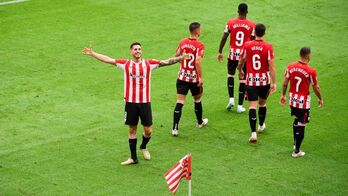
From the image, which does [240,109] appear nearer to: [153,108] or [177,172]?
[153,108]

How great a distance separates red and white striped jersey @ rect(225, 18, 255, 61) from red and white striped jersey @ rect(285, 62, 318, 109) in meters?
2.71

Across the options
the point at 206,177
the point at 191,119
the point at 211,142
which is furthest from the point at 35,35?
the point at 206,177

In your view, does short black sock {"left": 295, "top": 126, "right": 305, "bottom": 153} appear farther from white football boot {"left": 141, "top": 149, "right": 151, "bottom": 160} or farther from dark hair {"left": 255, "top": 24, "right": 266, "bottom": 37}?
white football boot {"left": 141, "top": 149, "right": 151, "bottom": 160}

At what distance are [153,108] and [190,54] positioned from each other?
7.69 ft

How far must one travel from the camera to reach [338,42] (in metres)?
22.6

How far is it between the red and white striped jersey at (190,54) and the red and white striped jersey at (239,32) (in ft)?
5.49

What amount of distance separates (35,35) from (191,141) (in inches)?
335

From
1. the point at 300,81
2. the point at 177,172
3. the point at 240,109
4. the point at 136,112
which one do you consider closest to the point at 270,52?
the point at 300,81

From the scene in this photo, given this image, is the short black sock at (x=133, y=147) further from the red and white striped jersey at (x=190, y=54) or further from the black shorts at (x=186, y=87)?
the red and white striped jersey at (x=190, y=54)

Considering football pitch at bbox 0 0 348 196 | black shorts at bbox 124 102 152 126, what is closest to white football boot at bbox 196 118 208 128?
football pitch at bbox 0 0 348 196

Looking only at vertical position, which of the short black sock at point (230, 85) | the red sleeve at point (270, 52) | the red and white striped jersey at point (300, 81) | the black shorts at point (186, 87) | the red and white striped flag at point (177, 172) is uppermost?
the red sleeve at point (270, 52)

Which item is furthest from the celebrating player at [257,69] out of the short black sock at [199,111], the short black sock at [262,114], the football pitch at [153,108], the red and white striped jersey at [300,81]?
the short black sock at [199,111]

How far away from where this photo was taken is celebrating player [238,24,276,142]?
15.3m

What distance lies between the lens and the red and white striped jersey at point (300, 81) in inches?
→ 566
